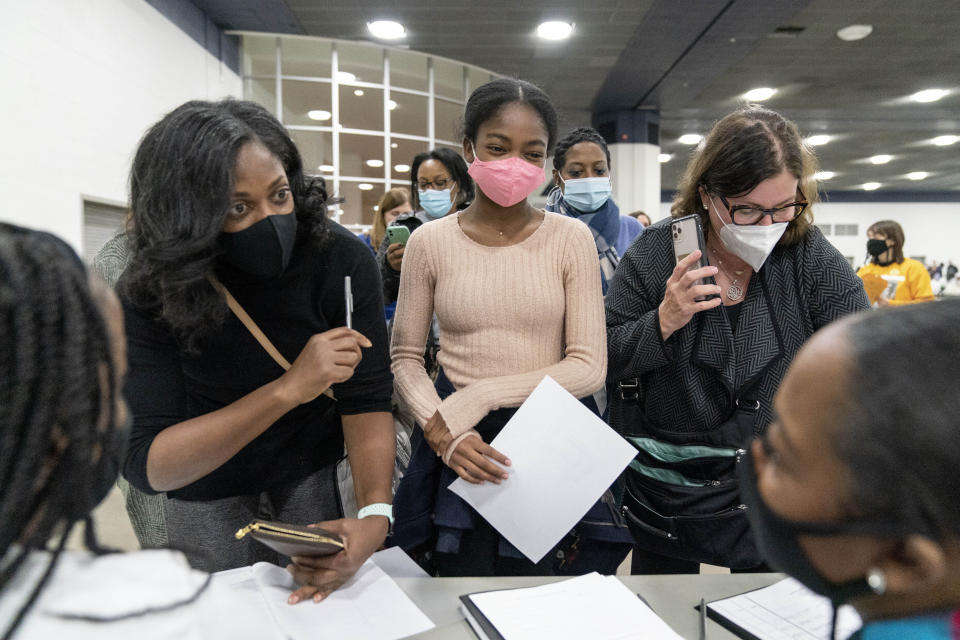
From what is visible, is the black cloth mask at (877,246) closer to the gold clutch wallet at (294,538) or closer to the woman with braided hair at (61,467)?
the gold clutch wallet at (294,538)

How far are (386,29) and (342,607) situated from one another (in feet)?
18.9

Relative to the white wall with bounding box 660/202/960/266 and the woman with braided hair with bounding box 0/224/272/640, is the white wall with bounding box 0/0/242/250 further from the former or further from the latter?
the white wall with bounding box 660/202/960/266

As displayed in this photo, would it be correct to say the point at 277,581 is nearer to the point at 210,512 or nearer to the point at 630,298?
the point at 210,512

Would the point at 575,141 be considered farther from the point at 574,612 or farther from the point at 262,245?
the point at 574,612

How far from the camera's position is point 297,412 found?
1200mm

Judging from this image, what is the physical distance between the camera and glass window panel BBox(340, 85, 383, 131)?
6.14 metres

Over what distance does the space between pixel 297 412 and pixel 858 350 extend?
101 cm

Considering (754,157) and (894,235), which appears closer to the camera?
(754,157)

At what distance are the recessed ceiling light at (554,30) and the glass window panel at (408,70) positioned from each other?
135 centimetres

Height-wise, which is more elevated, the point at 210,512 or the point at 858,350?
the point at 858,350

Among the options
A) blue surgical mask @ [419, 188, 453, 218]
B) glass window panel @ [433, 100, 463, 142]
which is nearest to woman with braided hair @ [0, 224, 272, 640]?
blue surgical mask @ [419, 188, 453, 218]

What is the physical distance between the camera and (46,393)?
1.53 feet

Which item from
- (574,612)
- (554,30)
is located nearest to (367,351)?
(574,612)

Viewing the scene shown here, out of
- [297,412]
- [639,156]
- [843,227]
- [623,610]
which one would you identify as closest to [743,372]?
[623,610]
